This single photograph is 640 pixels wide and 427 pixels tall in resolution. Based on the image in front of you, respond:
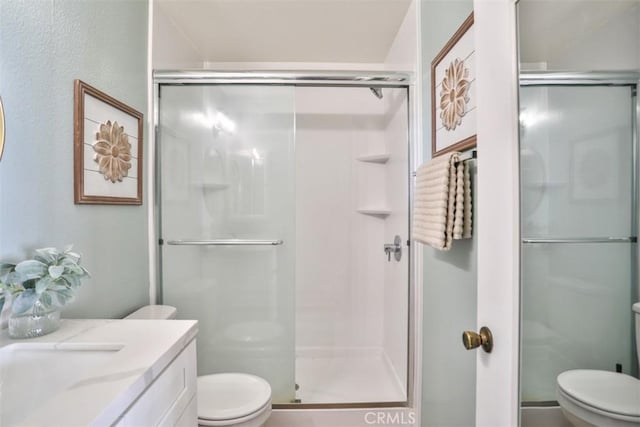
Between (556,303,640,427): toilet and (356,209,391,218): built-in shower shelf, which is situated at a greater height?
(356,209,391,218): built-in shower shelf

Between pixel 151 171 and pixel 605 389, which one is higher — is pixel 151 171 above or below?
above

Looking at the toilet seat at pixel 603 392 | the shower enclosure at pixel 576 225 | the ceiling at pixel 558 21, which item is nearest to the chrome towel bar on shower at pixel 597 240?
the shower enclosure at pixel 576 225

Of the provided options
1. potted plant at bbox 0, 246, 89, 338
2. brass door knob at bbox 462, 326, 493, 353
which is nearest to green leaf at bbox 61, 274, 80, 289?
potted plant at bbox 0, 246, 89, 338

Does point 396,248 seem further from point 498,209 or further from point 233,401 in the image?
point 498,209

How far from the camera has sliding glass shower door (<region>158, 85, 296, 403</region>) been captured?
1844mm

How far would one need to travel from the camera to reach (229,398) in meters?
1.46

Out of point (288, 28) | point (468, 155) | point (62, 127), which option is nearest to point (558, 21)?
point (468, 155)

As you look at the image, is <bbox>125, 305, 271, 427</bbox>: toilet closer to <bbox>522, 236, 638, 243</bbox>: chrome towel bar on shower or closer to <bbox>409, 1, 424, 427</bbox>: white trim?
<bbox>409, 1, 424, 427</bbox>: white trim

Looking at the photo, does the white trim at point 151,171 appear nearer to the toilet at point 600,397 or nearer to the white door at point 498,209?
the white door at point 498,209

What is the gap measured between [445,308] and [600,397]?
967 mm

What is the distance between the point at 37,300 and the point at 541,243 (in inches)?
50.3

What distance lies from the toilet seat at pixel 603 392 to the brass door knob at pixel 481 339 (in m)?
0.19

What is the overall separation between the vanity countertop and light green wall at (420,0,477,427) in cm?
101

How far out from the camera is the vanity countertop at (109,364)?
59 centimetres
